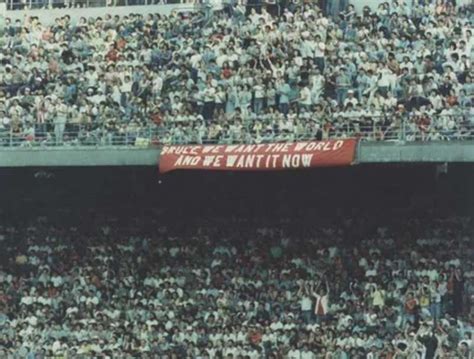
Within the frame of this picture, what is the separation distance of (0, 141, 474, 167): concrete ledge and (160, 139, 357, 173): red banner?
0.37m

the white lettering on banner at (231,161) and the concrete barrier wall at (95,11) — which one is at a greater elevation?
the concrete barrier wall at (95,11)

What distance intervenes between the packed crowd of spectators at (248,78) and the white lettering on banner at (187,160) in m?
0.65

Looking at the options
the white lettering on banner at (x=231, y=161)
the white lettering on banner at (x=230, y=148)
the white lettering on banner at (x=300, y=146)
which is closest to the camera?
the white lettering on banner at (x=300, y=146)

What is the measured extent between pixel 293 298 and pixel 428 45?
5.58 meters

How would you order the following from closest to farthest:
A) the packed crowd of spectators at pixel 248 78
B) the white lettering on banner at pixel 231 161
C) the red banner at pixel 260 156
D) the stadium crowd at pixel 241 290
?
the stadium crowd at pixel 241 290
the red banner at pixel 260 156
the white lettering on banner at pixel 231 161
the packed crowd of spectators at pixel 248 78

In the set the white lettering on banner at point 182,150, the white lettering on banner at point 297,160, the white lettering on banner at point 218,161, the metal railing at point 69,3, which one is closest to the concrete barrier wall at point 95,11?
the metal railing at point 69,3

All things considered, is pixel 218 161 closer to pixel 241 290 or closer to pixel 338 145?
pixel 338 145

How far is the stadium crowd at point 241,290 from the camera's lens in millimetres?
25578

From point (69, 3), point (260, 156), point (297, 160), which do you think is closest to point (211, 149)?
point (260, 156)

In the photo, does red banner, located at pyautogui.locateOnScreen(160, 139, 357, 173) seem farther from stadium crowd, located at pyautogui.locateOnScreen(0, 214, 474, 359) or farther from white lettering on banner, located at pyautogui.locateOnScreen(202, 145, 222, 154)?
stadium crowd, located at pyautogui.locateOnScreen(0, 214, 474, 359)

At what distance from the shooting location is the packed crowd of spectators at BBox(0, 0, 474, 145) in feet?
88.8

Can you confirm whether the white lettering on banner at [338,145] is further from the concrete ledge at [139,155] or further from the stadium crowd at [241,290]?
the stadium crowd at [241,290]

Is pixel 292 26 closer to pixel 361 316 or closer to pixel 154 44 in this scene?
pixel 154 44

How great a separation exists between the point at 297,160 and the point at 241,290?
273 cm
